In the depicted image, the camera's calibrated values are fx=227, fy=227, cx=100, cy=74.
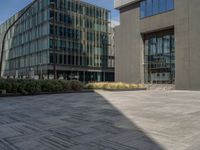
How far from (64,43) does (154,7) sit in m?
29.6

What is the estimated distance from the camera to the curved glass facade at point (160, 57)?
31.3 m

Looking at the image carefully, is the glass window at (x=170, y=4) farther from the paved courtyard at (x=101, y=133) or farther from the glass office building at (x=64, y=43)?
the glass office building at (x=64, y=43)

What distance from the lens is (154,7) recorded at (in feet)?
106

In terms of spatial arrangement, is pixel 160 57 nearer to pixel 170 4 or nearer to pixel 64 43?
pixel 170 4

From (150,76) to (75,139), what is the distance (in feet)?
99.0

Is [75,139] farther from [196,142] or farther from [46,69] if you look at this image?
[46,69]

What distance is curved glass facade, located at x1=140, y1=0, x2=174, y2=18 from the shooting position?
30.3 m

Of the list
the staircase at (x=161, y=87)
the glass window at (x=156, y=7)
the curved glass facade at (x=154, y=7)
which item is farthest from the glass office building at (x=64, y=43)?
the glass window at (x=156, y=7)

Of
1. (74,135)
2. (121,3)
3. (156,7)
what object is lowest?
(74,135)

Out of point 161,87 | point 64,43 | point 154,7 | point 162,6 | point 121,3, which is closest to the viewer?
point 162,6

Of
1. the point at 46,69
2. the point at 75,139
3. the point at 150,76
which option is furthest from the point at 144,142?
the point at 46,69

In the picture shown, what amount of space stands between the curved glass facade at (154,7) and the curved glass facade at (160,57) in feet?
9.94

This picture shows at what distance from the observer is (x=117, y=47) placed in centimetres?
3853

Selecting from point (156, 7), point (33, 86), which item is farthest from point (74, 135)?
point (156, 7)
